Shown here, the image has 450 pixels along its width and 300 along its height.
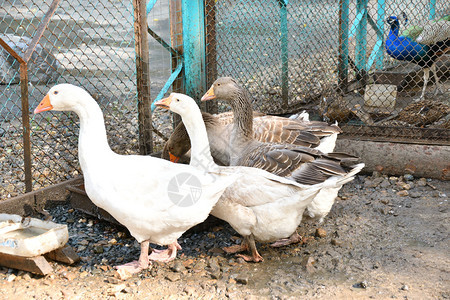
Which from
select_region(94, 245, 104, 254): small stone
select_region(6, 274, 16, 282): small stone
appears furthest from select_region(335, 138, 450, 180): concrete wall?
select_region(6, 274, 16, 282): small stone

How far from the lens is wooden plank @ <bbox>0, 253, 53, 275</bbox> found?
3.23 m

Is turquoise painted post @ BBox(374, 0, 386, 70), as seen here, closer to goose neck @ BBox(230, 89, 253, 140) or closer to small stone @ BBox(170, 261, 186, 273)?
goose neck @ BBox(230, 89, 253, 140)

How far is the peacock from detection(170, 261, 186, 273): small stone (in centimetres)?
440

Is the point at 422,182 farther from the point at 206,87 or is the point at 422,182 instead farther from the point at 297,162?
the point at 206,87

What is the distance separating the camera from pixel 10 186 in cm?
498

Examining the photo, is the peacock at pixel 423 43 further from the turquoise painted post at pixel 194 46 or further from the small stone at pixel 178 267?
the small stone at pixel 178 267

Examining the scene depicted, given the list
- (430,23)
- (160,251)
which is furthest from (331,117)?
(160,251)

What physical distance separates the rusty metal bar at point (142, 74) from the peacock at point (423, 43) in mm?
3509

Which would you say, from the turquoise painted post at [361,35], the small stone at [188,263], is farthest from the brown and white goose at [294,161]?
the turquoise painted post at [361,35]

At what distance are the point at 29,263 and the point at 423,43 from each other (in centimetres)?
566

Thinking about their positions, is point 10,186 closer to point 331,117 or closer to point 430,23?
point 331,117

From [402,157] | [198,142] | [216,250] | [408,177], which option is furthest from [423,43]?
[216,250]

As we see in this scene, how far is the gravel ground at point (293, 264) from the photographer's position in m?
3.13

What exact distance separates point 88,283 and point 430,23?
221 inches
